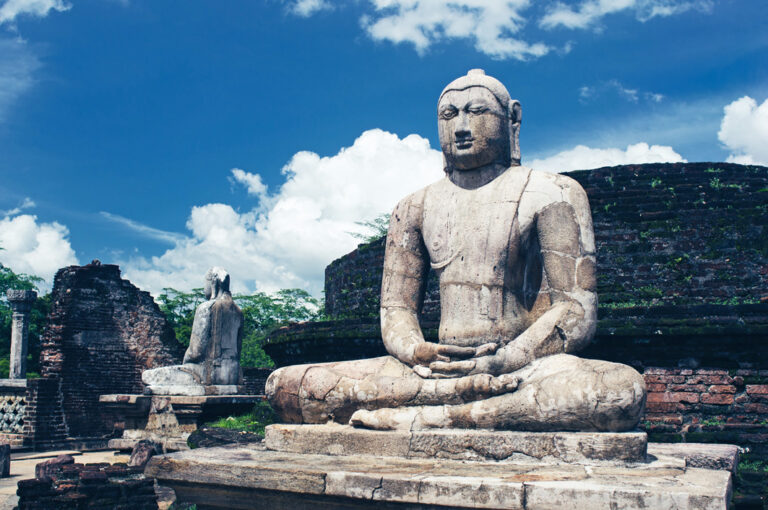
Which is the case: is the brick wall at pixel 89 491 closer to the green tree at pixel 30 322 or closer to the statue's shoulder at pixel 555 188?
the statue's shoulder at pixel 555 188

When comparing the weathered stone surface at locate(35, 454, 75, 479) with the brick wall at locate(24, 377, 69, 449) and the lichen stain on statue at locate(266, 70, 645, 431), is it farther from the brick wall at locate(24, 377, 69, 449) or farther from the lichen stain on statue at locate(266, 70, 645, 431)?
the brick wall at locate(24, 377, 69, 449)

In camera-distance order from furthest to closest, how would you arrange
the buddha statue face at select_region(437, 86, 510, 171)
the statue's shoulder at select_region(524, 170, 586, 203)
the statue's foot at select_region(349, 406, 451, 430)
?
the buddha statue face at select_region(437, 86, 510, 171) < the statue's shoulder at select_region(524, 170, 586, 203) < the statue's foot at select_region(349, 406, 451, 430)

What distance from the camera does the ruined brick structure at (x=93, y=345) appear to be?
45.1 feet

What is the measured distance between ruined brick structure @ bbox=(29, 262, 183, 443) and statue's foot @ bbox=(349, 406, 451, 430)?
11615mm

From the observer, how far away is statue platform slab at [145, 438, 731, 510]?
2209 mm

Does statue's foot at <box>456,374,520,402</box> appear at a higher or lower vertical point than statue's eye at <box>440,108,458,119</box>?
lower

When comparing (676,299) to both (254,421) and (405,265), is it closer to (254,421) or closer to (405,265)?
(254,421)

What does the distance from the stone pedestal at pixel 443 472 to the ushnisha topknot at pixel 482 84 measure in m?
1.71

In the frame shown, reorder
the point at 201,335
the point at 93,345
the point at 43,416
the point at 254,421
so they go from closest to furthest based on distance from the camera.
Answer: the point at 254,421 < the point at 201,335 < the point at 43,416 < the point at 93,345

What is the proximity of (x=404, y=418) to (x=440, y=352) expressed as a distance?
13.6 inches

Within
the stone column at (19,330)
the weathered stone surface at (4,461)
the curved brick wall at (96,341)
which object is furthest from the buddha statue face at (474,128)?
the stone column at (19,330)

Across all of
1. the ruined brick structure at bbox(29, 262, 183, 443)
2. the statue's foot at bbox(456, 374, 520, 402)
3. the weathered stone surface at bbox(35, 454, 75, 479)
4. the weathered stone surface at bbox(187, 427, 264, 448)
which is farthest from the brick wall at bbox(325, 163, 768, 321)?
the ruined brick structure at bbox(29, 262, 183, 443)

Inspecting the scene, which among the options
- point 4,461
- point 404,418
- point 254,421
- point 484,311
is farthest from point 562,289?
point 4,461

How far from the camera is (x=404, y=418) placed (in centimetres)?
304
